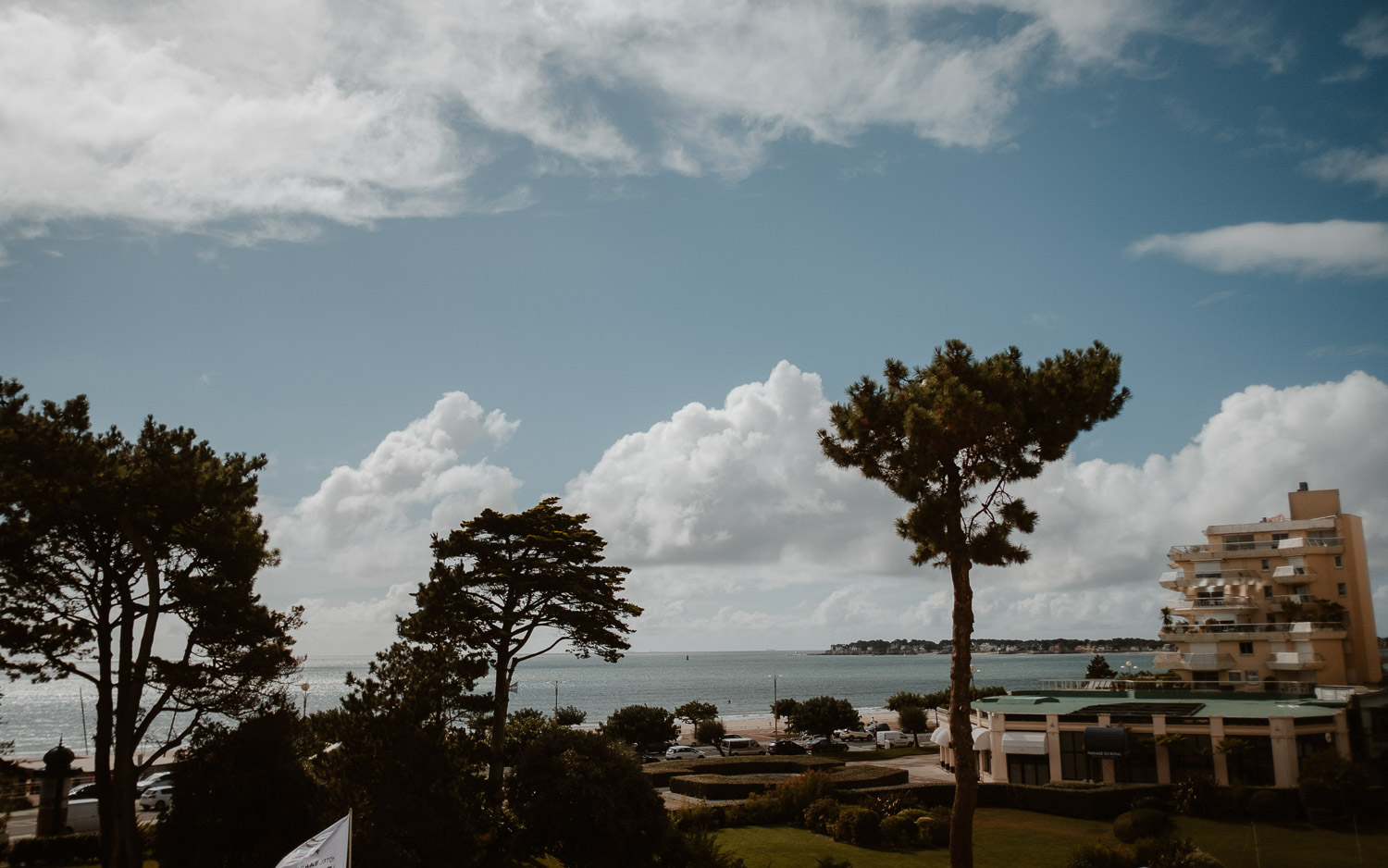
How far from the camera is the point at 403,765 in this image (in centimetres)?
2008

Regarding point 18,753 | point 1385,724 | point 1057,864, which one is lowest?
point 18,753

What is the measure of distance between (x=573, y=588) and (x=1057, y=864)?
18.5m

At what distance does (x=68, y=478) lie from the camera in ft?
78.4

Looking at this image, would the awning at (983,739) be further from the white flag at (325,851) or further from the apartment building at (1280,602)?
the white flag at (325,851)

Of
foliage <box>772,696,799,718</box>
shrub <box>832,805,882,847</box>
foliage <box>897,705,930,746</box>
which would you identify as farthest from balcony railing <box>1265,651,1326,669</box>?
shrub <box>832,805,882,847</box>

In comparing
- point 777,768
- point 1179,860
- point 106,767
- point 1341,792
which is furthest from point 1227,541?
point 106,767

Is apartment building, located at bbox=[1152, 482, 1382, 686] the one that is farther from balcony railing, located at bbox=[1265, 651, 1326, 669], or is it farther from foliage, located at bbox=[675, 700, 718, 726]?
foliage, located at bbox=[675, 700, 718, 726]

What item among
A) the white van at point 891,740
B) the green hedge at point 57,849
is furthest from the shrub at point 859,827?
the white van at point 891,740

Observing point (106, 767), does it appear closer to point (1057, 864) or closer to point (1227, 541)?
point (1057, 864)

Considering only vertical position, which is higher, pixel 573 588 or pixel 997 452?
pixel 997 452

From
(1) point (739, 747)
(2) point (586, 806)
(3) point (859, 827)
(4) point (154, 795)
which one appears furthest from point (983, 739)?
(4) point (154, 795)

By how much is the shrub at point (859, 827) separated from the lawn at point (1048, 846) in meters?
0.50

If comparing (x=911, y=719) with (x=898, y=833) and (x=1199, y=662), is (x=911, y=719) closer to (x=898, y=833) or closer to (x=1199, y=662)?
(x=1199, y=662)

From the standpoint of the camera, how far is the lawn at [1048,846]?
28734mm
